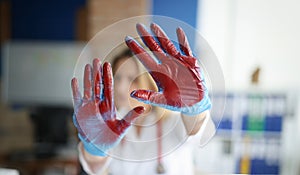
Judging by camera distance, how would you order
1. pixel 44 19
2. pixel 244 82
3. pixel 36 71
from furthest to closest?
pixel 44 19 → pixel 36 71 → pixel 244 82

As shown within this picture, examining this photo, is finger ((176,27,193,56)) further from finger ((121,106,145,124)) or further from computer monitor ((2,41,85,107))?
computer monitor ((2,41,85,107))

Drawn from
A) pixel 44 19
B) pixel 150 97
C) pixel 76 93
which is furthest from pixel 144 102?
pixel 44 19

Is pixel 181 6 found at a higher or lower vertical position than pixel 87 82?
higher

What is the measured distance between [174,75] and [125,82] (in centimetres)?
9

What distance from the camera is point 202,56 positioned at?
0.57 m

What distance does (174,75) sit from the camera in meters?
0.54

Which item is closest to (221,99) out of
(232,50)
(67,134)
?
(232,50)

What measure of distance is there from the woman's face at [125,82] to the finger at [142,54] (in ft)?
0.11

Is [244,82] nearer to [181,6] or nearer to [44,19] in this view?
[181,6]

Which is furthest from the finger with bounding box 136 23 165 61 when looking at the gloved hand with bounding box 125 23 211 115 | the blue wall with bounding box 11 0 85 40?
the blue wall with bounding box 11 0 85 40

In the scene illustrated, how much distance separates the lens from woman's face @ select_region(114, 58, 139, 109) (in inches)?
21.9

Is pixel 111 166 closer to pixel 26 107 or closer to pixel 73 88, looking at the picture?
pixel 73 88

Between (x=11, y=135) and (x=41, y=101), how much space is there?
463mm

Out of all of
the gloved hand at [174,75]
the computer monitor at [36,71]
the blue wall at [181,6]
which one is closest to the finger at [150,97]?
the gloved hand at [174,75]
